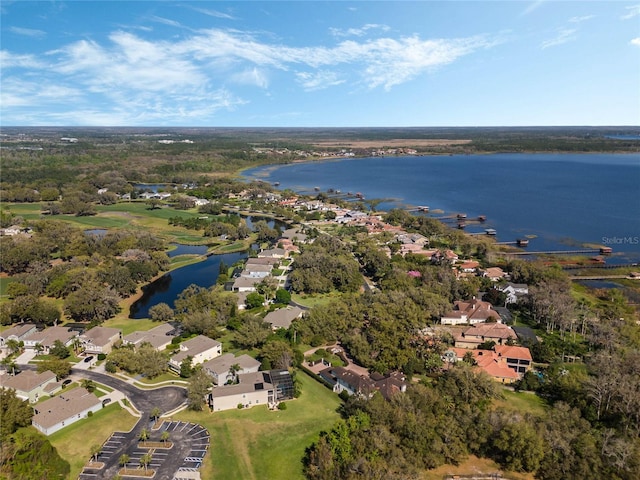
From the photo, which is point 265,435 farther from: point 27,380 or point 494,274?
point 494,274

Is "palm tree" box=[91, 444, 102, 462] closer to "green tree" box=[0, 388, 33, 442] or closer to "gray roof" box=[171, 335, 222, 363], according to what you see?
"green tree" box=[0, 388, 33, 442]

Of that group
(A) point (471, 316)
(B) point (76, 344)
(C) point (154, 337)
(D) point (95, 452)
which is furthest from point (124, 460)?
(A) point (471, 316)

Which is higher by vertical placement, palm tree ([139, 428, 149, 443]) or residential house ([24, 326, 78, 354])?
residential house ([24, 326, 78, 354])

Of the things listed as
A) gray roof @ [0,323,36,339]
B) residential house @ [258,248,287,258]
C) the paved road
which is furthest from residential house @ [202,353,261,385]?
residential house @ [258,248,287,258]

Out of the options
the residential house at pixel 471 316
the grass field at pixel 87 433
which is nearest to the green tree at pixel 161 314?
the grass field at pixel 87 433

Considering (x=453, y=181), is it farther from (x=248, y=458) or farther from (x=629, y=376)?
(x=248, y=458)

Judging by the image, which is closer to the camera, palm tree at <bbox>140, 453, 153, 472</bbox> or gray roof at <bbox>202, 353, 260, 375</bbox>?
palm tree at <bbox>140, 453, 153, 472</bbox>

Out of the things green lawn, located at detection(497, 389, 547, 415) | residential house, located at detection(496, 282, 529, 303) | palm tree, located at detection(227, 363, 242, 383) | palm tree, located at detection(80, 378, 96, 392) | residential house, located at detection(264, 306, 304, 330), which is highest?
residential house, located at detection(496, 282, 529, 303)
